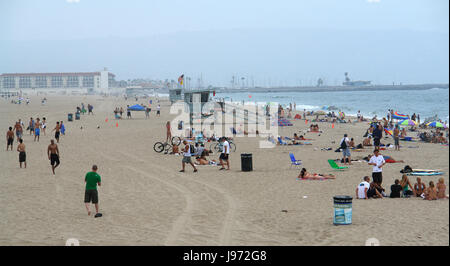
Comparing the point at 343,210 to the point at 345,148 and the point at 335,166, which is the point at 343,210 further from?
the point at 345,148

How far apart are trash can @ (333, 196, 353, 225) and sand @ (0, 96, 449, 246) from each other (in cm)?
16

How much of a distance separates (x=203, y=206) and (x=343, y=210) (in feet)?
10.6

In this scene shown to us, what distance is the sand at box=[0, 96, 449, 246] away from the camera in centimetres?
800

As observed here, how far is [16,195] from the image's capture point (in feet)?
39.0

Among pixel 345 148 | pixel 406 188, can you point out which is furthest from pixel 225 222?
pixel 345 148

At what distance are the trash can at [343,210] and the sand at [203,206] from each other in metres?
0.16

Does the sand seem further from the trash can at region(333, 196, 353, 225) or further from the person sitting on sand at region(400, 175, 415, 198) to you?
the person sitting on sand at region(400, 175, 415, 198)

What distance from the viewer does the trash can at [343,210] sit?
8.58 metres

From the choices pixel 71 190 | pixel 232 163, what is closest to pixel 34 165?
pixel 71 190

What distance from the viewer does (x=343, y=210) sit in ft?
28.2

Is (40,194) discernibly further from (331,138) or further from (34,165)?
(331,138)

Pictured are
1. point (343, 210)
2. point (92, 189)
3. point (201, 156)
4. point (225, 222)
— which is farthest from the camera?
point (201, 156)

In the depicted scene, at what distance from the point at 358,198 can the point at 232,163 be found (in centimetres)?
690

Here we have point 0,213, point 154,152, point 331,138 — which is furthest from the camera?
point 331,138
